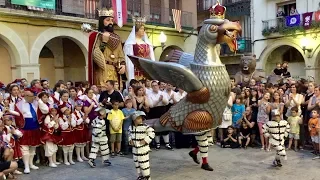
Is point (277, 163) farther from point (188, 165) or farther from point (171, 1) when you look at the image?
point (171, 1)

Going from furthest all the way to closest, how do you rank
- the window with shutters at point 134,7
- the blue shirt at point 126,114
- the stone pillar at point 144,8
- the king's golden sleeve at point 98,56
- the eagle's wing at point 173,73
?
the stone pillar at point 144,8
the window with shutters at point 134,7
the king's golden sleeve at point 98,56
the blue shirt at point 126,114
the eagle's wing at point 173,73

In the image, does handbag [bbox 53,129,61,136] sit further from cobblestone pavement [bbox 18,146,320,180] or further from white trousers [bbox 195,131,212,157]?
white trousers [bbox 195,131,212,157]

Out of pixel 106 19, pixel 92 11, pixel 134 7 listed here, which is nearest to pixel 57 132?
pixel 106 19

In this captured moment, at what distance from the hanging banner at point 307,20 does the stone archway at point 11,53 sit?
13496 millimetres

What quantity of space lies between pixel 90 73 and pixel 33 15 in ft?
15.4

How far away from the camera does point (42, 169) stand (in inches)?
284

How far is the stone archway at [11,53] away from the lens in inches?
503

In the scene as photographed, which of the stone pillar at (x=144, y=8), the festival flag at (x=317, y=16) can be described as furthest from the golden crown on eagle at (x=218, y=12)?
the festival flag at (x=317, y=16)

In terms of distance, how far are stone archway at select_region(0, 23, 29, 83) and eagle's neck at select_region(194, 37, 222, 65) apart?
8584 mm

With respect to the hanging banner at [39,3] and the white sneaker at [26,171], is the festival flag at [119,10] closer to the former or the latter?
the hanging banner at [39,3]

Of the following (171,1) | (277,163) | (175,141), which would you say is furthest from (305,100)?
(171,1)

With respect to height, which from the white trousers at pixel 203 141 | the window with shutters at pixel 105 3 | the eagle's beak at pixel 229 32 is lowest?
the white trousers at pixel 203 141

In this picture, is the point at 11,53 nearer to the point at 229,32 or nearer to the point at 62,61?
the point at 62,61

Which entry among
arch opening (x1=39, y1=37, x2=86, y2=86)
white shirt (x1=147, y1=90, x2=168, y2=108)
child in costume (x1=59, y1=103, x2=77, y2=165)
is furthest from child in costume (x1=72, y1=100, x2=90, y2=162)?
arch opening (x1=39, y1=37, x2=86, y2=86)
